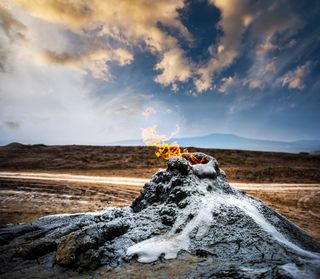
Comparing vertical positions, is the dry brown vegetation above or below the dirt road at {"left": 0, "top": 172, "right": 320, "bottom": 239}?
above

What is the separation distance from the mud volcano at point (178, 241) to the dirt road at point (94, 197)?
5.17 meters

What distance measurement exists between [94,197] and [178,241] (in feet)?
37.2

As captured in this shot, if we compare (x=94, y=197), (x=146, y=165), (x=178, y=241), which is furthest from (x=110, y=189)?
(x=178, y=241)

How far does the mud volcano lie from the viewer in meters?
4.54

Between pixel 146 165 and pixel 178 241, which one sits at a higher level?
pixel 146 165

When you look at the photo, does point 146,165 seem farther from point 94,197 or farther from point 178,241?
point 178,241

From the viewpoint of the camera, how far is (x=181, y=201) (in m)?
6.55

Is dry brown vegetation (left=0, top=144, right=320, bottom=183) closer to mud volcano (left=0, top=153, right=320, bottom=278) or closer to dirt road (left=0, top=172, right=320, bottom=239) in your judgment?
dirt road (left=0, top=172, right=320, bottom=239)

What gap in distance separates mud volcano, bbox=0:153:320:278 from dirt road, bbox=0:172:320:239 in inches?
204

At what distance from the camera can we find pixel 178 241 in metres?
5.45

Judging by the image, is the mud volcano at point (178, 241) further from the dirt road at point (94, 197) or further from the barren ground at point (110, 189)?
the barren ground at point (110, 189)

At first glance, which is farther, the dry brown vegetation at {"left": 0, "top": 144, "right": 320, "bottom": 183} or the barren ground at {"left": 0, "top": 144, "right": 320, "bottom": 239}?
the dry brown vegetation at {"left": 0, "top": 144, "right": 320, "bottom": 183}

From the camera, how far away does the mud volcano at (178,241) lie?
14.9 ft

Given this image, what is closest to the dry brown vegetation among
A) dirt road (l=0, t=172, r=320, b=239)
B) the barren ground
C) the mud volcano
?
the barren ground
